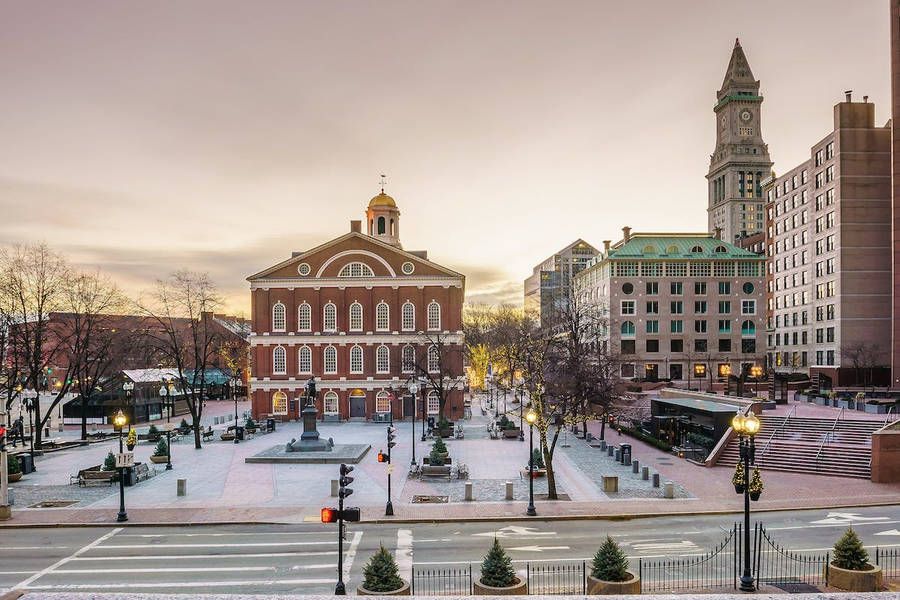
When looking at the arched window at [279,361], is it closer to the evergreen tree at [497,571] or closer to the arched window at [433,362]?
the arched window at [433,362]

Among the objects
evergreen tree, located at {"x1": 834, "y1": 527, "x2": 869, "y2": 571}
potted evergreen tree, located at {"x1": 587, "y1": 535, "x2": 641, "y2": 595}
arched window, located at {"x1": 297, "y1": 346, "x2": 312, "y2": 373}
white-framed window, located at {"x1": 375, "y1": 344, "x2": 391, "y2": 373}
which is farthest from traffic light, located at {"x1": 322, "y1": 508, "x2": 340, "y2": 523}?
arched window, located at {"x1": 297, "y1": 346, "x2": 312, "y2": 373}

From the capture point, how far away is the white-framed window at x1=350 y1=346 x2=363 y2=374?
192 ft

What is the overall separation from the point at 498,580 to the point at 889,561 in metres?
13.4

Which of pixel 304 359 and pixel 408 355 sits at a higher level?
pixel 408 355

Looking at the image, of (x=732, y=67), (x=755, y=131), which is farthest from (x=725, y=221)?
(x=732, y=67)

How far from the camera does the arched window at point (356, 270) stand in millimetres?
58781

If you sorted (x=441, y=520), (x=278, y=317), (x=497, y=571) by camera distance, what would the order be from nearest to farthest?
(x=497, y=571)
(x=441, y=520)
(x=278, y=317)

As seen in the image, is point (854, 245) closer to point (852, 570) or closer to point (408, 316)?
point (408, 316)

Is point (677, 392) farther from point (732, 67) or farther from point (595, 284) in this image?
point (732, 67)

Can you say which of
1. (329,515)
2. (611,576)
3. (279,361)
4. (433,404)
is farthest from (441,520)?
(279,361)

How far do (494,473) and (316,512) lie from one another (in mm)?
11352

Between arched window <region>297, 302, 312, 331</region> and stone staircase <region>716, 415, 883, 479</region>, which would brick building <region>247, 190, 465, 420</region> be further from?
stone staircase <region>716, 415, 883, 479</region>

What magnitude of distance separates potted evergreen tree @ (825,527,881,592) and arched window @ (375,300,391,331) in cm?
4714

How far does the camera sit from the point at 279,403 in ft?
192
